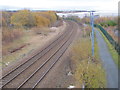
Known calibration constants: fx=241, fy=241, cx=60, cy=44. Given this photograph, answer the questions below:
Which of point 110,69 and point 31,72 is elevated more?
point 110,69

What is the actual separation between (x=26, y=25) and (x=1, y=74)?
3533cm

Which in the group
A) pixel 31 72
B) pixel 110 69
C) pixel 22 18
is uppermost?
pixel 22 18

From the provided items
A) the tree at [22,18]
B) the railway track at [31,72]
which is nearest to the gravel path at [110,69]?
the railway track at [31,72]

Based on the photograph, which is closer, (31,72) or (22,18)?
(31,72)

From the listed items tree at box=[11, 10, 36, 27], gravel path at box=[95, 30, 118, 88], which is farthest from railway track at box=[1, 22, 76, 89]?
tree at box=[11, 10, 36, 27]

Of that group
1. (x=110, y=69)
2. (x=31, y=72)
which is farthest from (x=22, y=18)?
(x=110, y=69)

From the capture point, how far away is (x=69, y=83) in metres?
15.3

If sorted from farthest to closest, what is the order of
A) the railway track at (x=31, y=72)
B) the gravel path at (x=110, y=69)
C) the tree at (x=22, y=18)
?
the tree at (x=22, y=18), the railway track at (x=31, y=72), the gravel path at (x=110, y=69)

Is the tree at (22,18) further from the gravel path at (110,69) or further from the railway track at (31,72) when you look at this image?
the gravel path at (110,69)

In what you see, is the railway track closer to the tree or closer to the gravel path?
the gravel path

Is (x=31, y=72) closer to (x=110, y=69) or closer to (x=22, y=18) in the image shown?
(x=110, y=69)

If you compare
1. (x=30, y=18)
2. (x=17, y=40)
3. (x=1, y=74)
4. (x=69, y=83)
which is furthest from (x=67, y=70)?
(x=30, y=18)

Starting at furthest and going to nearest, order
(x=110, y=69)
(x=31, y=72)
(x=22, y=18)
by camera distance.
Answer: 1. (x=22, y=18)
2. (x=31, y=72)
3. (x=110, y=69)

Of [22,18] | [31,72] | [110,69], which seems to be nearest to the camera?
[110,69]
